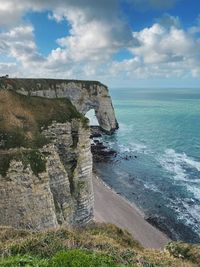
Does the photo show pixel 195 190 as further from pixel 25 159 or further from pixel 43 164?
pixel 25 159

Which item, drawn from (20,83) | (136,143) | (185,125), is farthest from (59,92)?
(185,125)

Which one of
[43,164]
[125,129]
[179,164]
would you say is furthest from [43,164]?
[125,129]

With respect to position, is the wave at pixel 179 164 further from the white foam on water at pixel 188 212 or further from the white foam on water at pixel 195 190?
the white foam on water at pixel 188 212

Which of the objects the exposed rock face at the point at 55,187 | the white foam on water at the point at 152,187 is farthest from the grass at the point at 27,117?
the white foam on water at the point at 152,187

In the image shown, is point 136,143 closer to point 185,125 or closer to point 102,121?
point 102,121

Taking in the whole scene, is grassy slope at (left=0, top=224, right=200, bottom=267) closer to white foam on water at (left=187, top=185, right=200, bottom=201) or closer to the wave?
white foam on water at (left=187, top=185, right=200, bottom=201)

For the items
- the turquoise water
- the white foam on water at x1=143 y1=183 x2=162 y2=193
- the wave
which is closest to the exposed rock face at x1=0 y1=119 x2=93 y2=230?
the turquoise water
